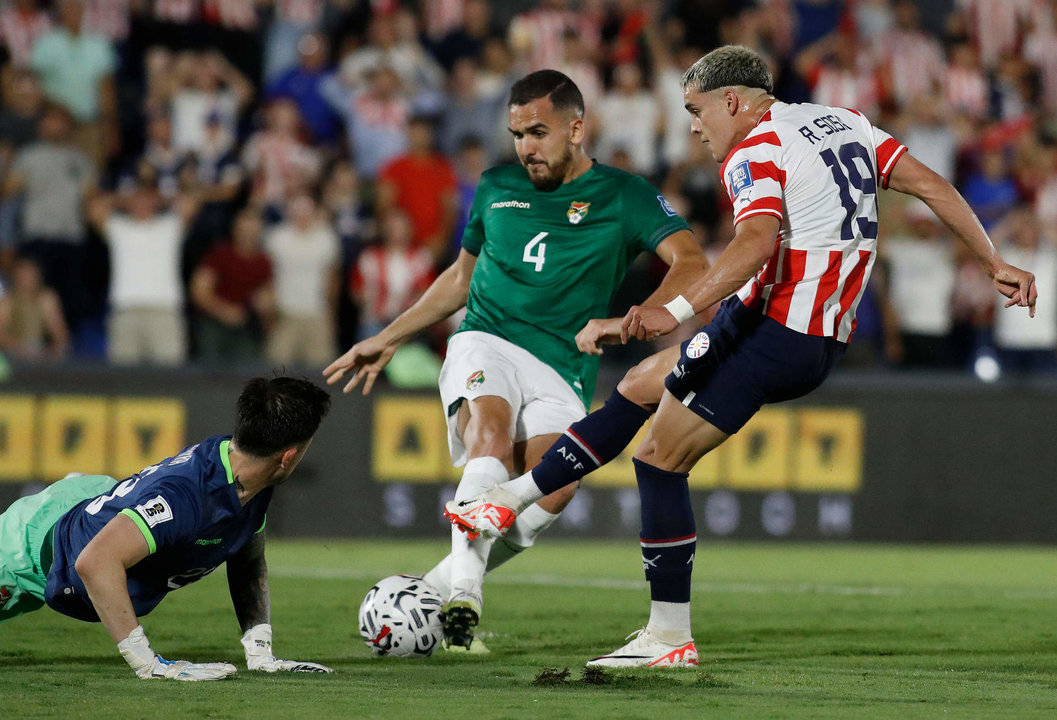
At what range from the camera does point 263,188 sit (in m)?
12.7

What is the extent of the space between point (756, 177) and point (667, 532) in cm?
143

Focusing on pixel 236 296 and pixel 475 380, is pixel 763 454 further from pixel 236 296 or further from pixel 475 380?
pixel 475 380

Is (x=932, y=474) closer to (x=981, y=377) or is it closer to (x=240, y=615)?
(x=981, y=377)

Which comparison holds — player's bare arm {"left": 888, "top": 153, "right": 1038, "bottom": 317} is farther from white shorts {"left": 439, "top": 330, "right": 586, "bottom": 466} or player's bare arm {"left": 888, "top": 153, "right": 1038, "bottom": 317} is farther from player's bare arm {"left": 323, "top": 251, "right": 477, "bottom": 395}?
player's bare arm {"left": 323, "top": 251, "right": 477, "bottom": 395}

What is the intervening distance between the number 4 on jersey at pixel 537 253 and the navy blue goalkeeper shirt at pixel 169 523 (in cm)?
181

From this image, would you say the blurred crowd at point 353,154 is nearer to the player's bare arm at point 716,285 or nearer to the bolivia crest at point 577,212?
the bolivia crest at point 577,212

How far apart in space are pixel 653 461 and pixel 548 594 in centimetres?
290

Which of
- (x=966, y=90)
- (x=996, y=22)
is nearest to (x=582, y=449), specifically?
(x=966, y=90)

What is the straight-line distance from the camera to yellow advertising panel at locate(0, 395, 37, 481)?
10.9 m

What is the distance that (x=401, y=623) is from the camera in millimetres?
5715

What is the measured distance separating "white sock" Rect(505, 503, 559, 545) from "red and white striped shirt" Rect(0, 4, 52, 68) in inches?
346

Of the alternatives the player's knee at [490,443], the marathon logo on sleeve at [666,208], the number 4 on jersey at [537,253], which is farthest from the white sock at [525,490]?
the marathon logo on sleeve at [666,208]

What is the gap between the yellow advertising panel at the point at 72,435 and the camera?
1091 cm

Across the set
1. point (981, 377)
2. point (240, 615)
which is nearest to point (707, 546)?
point (981, 377)
